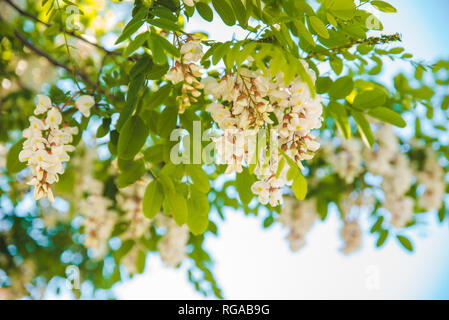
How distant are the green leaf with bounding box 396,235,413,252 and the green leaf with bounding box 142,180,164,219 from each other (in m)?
1.53

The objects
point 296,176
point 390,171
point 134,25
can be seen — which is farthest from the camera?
point 390,171

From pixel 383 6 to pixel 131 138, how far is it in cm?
69

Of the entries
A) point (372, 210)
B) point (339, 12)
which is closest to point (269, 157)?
point (339, 12)

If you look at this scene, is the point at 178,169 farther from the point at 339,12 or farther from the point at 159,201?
the point at 339,12

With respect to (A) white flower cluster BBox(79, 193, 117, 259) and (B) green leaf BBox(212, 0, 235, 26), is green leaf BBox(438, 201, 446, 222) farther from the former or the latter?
(B) green leaf BBox(212, 0, 235, 26)

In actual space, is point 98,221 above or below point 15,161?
below

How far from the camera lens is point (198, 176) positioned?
3.40ft

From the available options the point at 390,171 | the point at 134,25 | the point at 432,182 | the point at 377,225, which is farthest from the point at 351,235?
the point at 134,25

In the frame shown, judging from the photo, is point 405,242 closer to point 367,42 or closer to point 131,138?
point 367,42

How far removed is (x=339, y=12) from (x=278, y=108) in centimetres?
25

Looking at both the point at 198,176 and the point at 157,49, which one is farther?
the point at 198,176

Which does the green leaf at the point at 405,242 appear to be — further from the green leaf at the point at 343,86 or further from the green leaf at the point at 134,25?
the green leaf at the point at 134,25

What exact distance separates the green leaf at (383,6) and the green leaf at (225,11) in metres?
0.34
